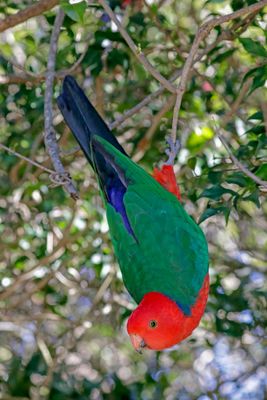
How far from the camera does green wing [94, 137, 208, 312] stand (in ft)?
9.84

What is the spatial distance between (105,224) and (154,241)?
109 cm

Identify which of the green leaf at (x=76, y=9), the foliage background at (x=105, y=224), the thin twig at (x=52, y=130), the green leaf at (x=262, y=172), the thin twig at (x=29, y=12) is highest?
the green leaf at (x=76, y=9)

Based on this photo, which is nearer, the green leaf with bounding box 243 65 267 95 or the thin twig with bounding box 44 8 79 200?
the thin twig with bounding box 44 8 79 200

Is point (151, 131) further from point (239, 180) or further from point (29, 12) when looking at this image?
point (239, 180)

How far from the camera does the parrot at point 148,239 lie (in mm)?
2928

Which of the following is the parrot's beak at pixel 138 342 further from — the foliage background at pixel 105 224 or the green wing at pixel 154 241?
the foliage background at pixel 105 224

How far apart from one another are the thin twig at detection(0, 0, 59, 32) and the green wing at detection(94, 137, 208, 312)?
1.60ft

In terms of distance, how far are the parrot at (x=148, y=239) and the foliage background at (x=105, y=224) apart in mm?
150

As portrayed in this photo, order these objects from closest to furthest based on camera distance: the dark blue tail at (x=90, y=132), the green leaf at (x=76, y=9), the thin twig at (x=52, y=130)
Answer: the green leaf at (x=76, y=9) → the thin twig at (x=52, y=130) → the dark blue tail at (x=90, y=132)

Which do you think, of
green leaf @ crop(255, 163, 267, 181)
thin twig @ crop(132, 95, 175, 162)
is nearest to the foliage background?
thin twig @ crop(132, 95, 175, 162)

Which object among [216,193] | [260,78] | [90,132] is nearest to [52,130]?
[90,132]

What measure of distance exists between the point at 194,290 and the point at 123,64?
1038mm

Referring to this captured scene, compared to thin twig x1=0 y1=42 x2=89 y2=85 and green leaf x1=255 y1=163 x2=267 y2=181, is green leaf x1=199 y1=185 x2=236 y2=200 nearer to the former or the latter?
green leaf x1=255 y1=163 x2=267 y2=181

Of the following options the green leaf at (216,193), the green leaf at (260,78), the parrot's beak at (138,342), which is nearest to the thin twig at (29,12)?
the green leaf at (260,78)
